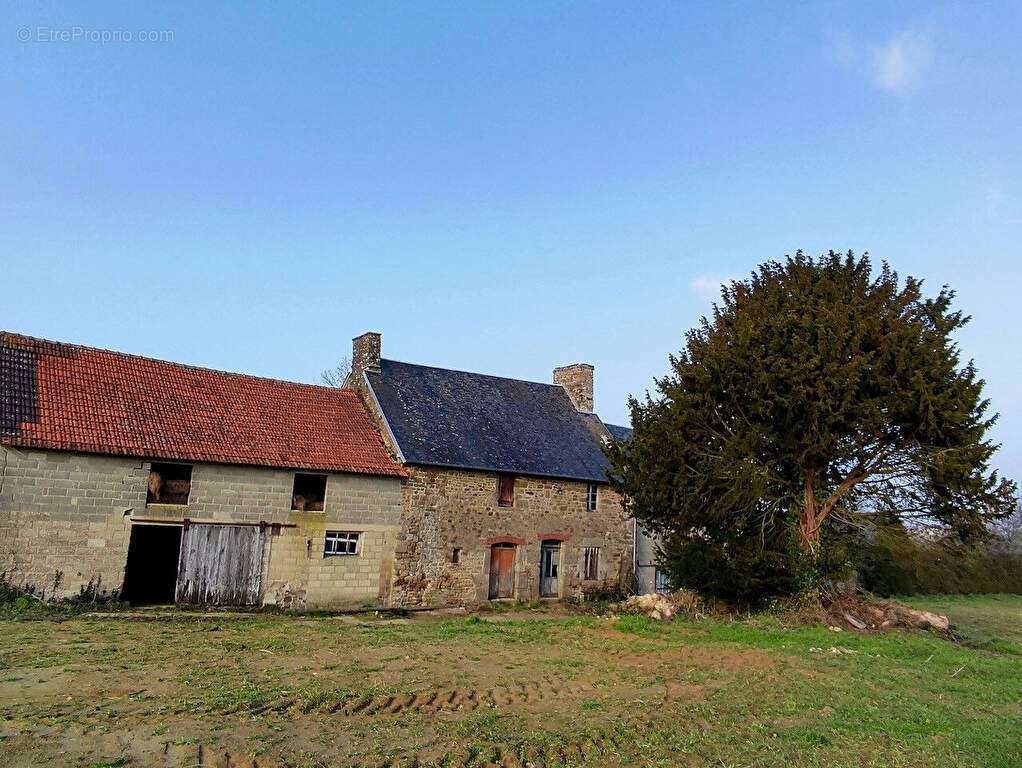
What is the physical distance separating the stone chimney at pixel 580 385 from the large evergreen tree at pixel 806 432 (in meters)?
9.80

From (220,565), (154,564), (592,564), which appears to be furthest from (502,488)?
(154,564)

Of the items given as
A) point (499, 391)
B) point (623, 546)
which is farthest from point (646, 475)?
point (499, 391)

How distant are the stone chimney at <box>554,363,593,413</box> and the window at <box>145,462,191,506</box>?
14.9 metres

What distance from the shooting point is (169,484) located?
17.1 m

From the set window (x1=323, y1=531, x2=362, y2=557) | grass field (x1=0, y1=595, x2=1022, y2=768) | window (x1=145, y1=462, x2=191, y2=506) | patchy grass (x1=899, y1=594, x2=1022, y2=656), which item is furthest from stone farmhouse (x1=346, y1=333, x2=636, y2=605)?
patchy grass (x1=899, y1=594, x2=1022, y2=656)

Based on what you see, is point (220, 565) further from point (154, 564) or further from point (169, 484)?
point (154, 564)

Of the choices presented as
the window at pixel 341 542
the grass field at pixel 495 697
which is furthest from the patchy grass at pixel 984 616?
the window at pixel 341 542

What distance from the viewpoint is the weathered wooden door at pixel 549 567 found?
22.8 metres

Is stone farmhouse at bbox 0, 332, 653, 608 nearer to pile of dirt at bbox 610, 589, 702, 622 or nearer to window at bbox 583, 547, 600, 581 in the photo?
window at bbox 583, 547, 600, 581

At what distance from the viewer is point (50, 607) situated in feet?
48.9

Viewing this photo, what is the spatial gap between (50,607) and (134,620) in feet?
5.59

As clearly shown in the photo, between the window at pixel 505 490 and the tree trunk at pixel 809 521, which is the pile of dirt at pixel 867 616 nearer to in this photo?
the tree trunk at pixel 809 521

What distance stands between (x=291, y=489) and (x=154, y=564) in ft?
14.1

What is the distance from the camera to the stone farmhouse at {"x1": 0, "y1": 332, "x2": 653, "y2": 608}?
623 inches
